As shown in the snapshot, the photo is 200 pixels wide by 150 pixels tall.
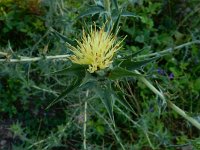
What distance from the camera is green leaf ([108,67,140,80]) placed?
1.21 m

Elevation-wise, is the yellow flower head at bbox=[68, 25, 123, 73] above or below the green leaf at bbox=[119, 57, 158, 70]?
above

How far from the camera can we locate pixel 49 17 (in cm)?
250

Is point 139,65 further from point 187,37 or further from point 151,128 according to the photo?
point 187,37

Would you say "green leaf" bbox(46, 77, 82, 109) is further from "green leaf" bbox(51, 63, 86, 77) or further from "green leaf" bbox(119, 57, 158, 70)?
"green leaf" bbox(119, 57, 158, 70)

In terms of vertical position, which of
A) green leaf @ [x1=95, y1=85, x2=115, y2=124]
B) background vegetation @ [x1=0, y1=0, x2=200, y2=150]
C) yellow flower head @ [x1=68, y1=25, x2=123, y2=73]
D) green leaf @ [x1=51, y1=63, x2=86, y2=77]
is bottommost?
background vegetation @ [x1=0, y1=0, x2=200, y2=150]

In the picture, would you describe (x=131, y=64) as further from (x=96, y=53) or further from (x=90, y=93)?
(x=90, y=93)

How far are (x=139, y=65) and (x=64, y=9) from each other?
1346mm

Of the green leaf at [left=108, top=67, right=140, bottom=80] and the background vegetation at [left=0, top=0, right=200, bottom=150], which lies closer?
the green leaf at [left=108, top=67, right=140, bottom=80]

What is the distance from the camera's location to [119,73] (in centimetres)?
125

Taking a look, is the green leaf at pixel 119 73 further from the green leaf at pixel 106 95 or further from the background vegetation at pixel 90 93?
the background vegetation at pixel 90 93

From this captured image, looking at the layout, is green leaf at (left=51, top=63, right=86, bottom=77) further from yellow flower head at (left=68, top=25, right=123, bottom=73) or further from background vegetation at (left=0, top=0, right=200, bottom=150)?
background vegetation at (left=0, top=0, right=200, bottom=150)

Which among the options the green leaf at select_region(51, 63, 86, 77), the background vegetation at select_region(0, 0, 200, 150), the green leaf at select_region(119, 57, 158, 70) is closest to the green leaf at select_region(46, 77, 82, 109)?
the green leaf at select_region(51, 63, 86, 77)

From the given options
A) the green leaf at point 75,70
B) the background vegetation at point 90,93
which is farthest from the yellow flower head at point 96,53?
the background vegetation at point 90,93

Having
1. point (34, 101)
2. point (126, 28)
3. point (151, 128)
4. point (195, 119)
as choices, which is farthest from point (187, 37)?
point (195, 119)
